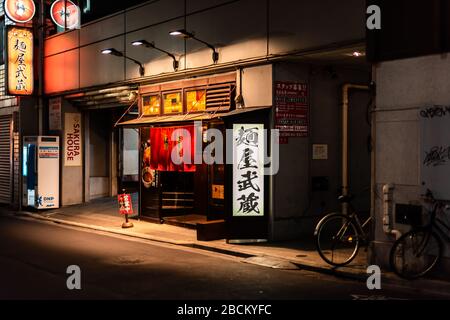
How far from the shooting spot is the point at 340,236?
1050 centimetres

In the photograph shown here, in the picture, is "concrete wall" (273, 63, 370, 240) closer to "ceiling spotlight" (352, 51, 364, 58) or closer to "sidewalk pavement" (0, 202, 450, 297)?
"sidewalk pavement" (0, 202, 450, 297)

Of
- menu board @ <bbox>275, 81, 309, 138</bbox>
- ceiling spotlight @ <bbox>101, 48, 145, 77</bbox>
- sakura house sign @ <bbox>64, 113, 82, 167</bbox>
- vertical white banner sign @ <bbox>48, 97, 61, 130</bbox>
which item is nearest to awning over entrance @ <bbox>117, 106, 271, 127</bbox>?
menu board @ <bbox>275, 81, 309, 138</bbox>

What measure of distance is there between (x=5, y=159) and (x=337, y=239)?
55.4 feet

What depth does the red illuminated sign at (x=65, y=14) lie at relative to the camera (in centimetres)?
2017

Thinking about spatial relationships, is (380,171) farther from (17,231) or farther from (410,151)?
(17,231)

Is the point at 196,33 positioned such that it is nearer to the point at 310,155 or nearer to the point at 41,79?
the point at 310,155

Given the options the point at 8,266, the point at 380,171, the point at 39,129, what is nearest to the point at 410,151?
the point at 380,171

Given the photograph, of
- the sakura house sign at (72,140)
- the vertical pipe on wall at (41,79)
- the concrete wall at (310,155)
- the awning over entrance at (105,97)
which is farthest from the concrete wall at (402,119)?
the vertical pipe on wall at (41,79)

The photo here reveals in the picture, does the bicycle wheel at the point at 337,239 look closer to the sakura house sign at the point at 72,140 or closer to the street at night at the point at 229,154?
the street at night at the point at 229,154

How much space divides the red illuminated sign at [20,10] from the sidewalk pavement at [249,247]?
715 centimetres

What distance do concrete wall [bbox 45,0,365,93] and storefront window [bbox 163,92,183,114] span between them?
2.40ft

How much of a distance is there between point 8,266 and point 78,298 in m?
3.00

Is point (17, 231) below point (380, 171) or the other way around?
below

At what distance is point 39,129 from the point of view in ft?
70.3
